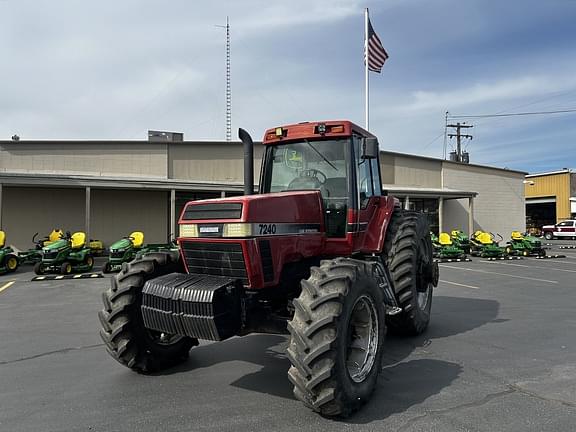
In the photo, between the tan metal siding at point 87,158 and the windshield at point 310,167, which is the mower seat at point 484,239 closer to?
the tan metal siding at point 87,158

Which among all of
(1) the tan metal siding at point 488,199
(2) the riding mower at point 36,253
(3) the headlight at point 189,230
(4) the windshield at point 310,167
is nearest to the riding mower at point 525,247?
(1) the tan metal siding at point 488,199

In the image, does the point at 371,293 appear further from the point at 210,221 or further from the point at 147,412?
the point at 147,412

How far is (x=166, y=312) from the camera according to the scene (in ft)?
13.0

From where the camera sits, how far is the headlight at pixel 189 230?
4301 millimetres

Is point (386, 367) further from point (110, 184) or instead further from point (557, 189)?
point (557, 189)

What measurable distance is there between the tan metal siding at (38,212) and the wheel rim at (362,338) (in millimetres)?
18366

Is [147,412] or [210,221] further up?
[210,221]

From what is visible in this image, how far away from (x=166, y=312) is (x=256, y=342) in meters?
2.35

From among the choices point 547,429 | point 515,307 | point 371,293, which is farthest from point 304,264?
point 515,307

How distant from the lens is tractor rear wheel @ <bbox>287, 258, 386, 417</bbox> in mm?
3467

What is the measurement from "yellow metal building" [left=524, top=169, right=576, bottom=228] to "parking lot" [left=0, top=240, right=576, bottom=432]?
42416 millimetres

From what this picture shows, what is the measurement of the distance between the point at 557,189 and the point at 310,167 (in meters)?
47.6

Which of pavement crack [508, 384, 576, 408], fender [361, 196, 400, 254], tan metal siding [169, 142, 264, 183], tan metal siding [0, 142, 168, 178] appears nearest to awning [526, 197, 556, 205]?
tan metal siding [169, 142, 264, 183]

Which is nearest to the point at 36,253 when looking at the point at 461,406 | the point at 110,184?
the point at 110,184
